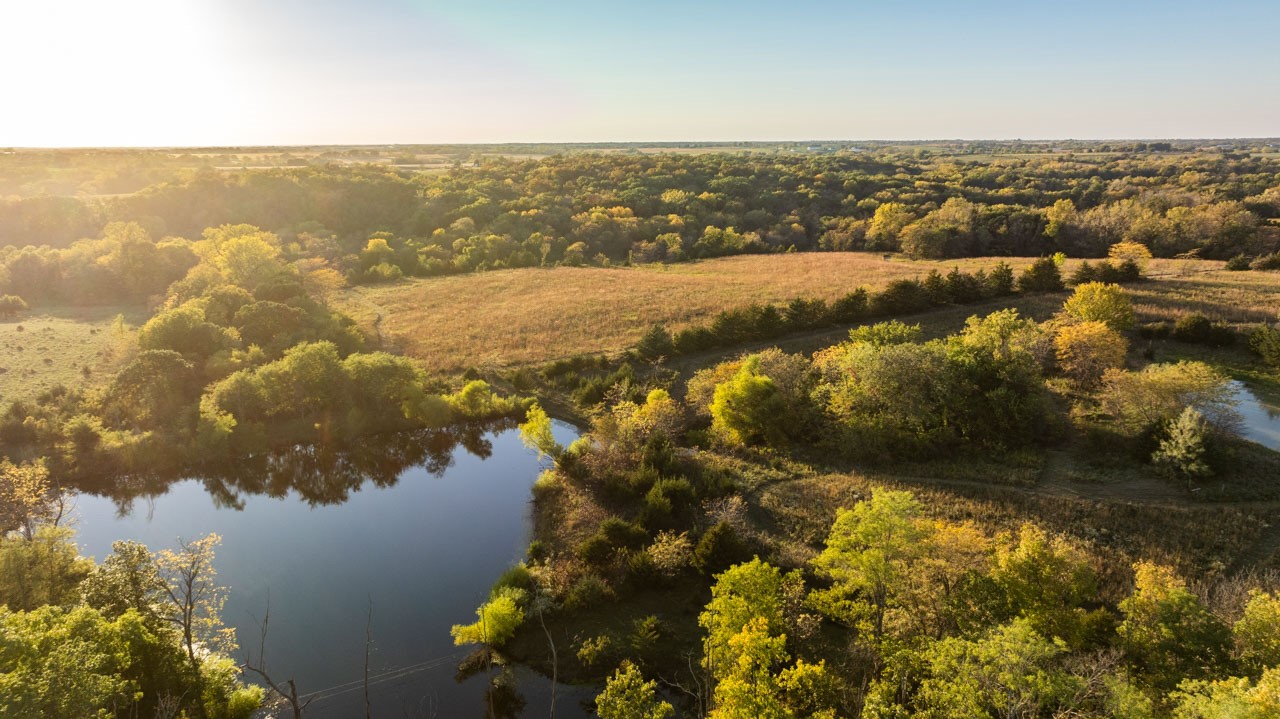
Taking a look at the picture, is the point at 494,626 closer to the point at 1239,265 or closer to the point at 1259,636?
the point at 1259,636

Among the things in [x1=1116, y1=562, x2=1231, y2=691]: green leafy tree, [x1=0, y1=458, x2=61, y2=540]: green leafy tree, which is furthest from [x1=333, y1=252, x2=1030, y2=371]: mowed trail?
[x1=1116, y1=562, x2=1231, y2=691]: green leafy tree

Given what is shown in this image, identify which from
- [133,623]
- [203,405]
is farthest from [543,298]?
[133,623]

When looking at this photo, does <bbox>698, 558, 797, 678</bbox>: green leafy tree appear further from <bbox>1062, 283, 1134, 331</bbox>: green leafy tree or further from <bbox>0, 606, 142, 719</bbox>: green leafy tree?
<bbox>1062, 283, 1134, 331</bbox>: green leafy tree

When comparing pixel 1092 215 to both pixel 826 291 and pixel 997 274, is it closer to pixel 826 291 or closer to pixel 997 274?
pixel 997 274

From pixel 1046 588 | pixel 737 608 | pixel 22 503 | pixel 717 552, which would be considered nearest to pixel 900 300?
pixel 717 552

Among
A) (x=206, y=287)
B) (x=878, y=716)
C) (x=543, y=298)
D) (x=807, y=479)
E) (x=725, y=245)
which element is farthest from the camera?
(x=725, y=245)

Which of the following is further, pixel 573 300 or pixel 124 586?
pixel 573 300

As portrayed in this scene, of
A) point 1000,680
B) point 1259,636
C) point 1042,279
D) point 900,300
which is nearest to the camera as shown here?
point 1000,680
